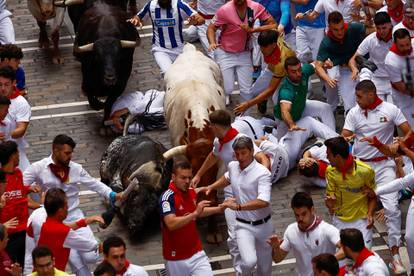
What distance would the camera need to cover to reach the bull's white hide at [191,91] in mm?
19609

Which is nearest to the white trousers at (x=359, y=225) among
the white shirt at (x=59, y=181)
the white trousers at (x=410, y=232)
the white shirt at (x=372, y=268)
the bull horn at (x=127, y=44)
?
the white trousers at (x=410, y=232)

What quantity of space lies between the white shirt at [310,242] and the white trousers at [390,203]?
79.2 inches

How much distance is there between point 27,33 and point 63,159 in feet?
30.1

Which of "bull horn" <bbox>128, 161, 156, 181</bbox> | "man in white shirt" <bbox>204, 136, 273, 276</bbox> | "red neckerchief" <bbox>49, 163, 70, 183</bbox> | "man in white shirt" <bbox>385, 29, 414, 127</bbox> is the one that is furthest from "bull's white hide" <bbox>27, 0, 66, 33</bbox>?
"man in white shirt" <bbox>204, 136, 273, 276</bbox>

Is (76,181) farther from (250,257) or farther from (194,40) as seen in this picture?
(194,40)

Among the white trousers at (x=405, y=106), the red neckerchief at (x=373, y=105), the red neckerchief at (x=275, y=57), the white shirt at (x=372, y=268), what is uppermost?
the white shirt at (x=372, y=268)

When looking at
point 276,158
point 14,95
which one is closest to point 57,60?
point 14,95

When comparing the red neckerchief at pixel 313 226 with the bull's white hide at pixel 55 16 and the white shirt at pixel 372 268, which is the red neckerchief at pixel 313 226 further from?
the bull's white hide at pixel 55 16

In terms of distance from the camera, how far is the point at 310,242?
53.2 ft

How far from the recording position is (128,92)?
910 inches

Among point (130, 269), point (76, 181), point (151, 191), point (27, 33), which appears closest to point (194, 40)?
point (27, 33)

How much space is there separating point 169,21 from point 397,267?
6688 millimetres

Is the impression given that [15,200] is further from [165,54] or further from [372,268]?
[165,54]

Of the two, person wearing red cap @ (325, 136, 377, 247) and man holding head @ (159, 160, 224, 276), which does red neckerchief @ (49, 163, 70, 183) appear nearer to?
man holding head @ (159, 160, 224, 276)
